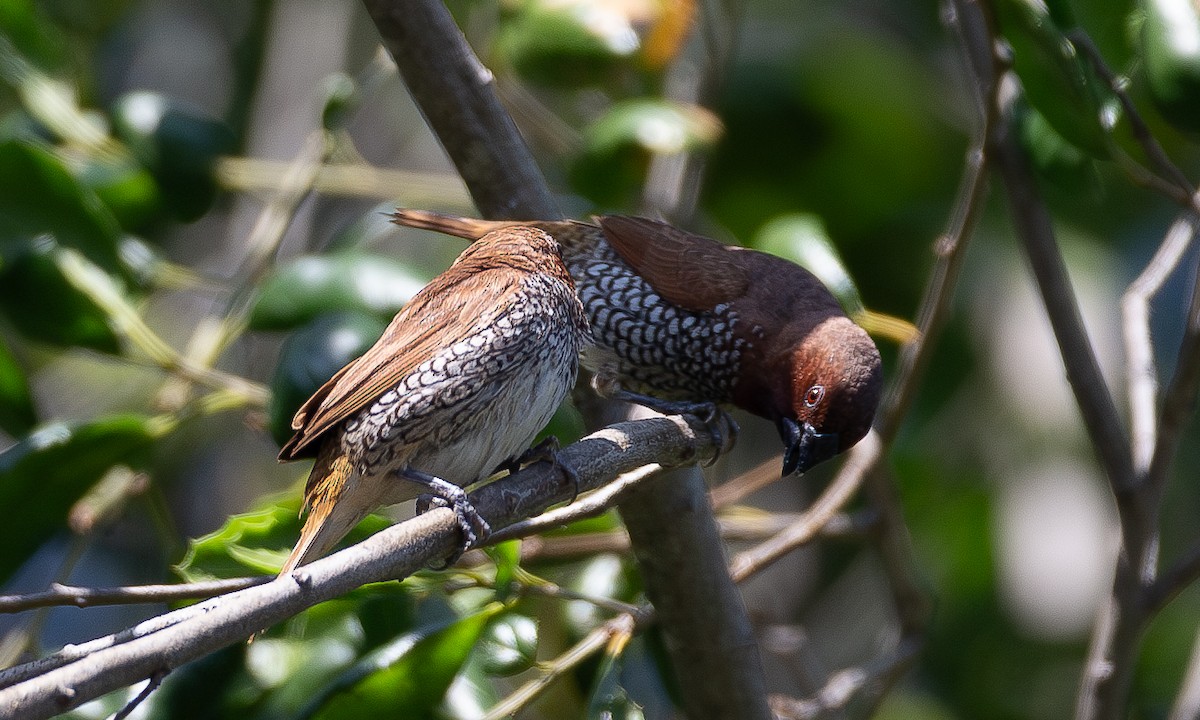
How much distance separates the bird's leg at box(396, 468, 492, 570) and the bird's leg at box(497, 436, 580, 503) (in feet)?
0.59

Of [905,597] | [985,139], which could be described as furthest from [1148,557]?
[985,139]

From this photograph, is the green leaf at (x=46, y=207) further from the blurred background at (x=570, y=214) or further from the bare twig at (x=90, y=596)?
the bare twig at (x=90, y=596)

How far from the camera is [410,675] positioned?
2.74m

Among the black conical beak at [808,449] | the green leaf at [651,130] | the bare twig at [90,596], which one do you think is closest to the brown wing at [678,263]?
the green leaf at [651,130]

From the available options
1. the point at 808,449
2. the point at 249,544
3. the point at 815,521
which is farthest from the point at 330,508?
the point at 815,521

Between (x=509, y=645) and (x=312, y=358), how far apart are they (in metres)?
0.82

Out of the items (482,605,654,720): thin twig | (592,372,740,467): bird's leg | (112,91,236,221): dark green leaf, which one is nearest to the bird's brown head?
(592,372,740,467): bird's leg

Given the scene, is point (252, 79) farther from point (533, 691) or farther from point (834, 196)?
point (533, 691)

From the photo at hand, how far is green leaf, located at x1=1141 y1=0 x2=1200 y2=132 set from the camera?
2.70 metres

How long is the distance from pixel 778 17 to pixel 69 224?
4065 mm

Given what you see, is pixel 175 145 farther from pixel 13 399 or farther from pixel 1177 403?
pixel 1177 403

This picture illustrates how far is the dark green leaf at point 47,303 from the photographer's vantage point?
3266 mm

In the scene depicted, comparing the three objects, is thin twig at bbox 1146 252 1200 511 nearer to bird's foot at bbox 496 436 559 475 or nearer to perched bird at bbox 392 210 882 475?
perched bird at bbox 392 210 882 475

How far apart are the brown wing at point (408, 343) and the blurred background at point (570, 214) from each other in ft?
0.80
